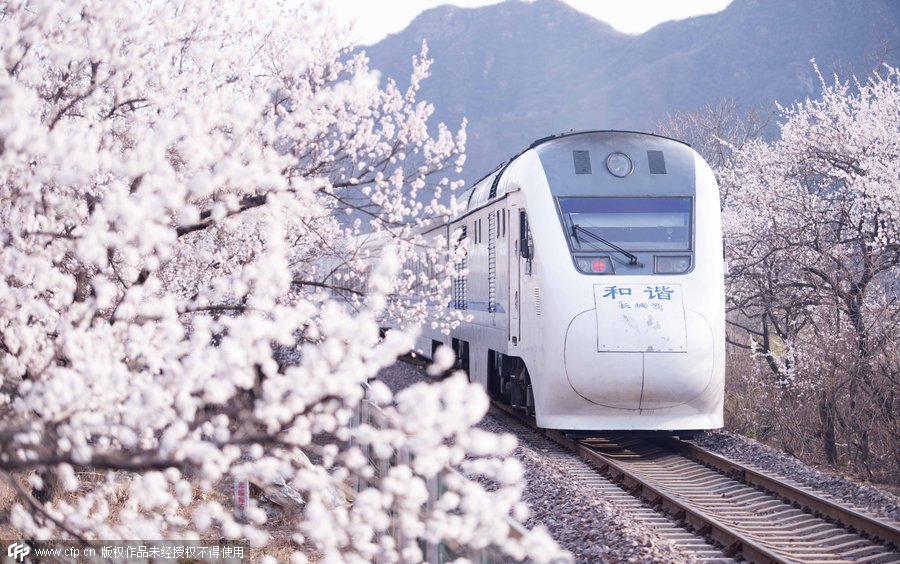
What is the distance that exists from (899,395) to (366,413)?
8280mm

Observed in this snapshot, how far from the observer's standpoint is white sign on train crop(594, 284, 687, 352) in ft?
35.3

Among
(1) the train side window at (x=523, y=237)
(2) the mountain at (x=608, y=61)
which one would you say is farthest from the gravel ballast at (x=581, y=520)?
(2) the mountain at (x=608, y=61)

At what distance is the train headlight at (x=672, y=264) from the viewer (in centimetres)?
1113

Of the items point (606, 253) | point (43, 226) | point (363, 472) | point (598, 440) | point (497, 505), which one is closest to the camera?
point (497, 505)

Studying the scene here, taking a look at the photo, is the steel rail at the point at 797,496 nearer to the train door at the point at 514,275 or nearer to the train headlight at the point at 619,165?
the train door at the point at 514,275

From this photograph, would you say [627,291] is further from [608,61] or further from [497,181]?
[608,61]

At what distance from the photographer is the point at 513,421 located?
14.5 m

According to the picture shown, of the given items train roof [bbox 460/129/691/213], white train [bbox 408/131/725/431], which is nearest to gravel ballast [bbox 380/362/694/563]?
white train [bbox 408/131/725/431]

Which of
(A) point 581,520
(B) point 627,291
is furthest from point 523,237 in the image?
(A) point 581,520

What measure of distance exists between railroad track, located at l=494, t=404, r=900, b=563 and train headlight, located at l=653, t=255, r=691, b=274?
2124 millimetres

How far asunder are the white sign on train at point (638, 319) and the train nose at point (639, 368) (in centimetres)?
4

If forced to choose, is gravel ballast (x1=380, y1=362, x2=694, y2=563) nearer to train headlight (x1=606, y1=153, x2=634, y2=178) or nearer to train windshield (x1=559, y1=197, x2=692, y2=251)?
train windshield (x1=559, y1=197, x2=692, y2=251)

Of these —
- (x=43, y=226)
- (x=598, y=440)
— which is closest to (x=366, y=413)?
(x=43, y=226)

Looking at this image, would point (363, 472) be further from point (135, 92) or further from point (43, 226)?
point (135, 92)
